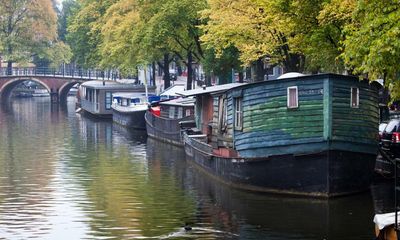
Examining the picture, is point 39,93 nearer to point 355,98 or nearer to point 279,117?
point 279,117

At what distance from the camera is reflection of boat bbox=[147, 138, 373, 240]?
25016mm

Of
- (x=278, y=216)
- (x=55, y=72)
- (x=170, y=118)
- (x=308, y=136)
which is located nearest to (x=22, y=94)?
(x=55, y=72)

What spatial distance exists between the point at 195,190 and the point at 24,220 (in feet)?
28.1

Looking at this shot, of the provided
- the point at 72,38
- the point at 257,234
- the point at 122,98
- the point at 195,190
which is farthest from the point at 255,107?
the point at 72,38

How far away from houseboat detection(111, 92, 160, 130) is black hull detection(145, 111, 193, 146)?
485cm

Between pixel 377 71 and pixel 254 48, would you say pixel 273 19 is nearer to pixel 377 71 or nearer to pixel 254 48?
pixel 254 48

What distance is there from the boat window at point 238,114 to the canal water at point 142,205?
253 centimetres

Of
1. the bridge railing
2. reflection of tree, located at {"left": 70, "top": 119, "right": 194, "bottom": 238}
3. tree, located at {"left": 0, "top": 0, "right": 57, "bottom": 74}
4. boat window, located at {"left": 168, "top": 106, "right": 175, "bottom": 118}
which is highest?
tree, located at {"left": 0, "top": 0, "right": 57, "bottom": 74}

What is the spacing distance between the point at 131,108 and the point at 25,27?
5027cm

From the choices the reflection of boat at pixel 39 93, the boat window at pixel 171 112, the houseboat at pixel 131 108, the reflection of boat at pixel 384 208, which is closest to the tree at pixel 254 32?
the reflection of boat at pixel 384 208

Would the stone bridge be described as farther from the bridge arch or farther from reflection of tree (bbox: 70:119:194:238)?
reflection of tree (bbox: 70:119:194:238)

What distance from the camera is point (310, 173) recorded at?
1158 inches

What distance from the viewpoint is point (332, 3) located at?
32.6m

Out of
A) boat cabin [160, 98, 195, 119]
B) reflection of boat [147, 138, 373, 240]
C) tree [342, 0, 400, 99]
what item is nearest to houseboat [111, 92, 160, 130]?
boat cabin [160, 98, 195, 119]
